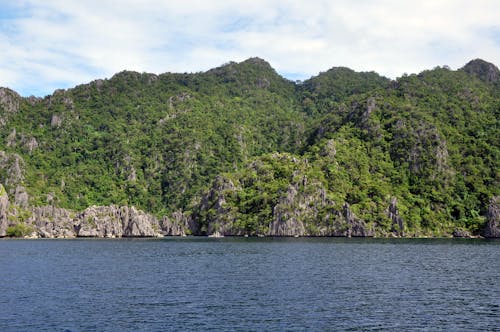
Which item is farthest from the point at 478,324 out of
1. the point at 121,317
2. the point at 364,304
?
the point at 121,317

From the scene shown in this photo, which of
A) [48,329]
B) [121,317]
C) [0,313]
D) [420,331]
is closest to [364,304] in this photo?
[420,331]

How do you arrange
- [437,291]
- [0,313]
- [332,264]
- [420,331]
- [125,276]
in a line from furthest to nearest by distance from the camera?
[332,264], [125,276], [437,291], [0,313], [420,331]

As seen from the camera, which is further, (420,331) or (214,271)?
(214,271)

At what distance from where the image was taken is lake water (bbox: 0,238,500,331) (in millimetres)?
54406

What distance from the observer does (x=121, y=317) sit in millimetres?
56906

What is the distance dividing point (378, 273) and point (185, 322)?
158 ft

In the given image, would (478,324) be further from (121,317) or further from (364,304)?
(121,317)

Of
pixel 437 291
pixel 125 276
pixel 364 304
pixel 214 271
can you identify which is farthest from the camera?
pixel 214 271

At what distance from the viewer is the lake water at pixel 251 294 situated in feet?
178

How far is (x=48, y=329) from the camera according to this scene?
5100 cm

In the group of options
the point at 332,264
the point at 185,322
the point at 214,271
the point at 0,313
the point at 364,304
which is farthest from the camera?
the point at 332,264

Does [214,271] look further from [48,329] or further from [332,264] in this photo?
[48,329]

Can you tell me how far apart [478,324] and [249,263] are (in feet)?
200

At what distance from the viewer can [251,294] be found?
7112cm
